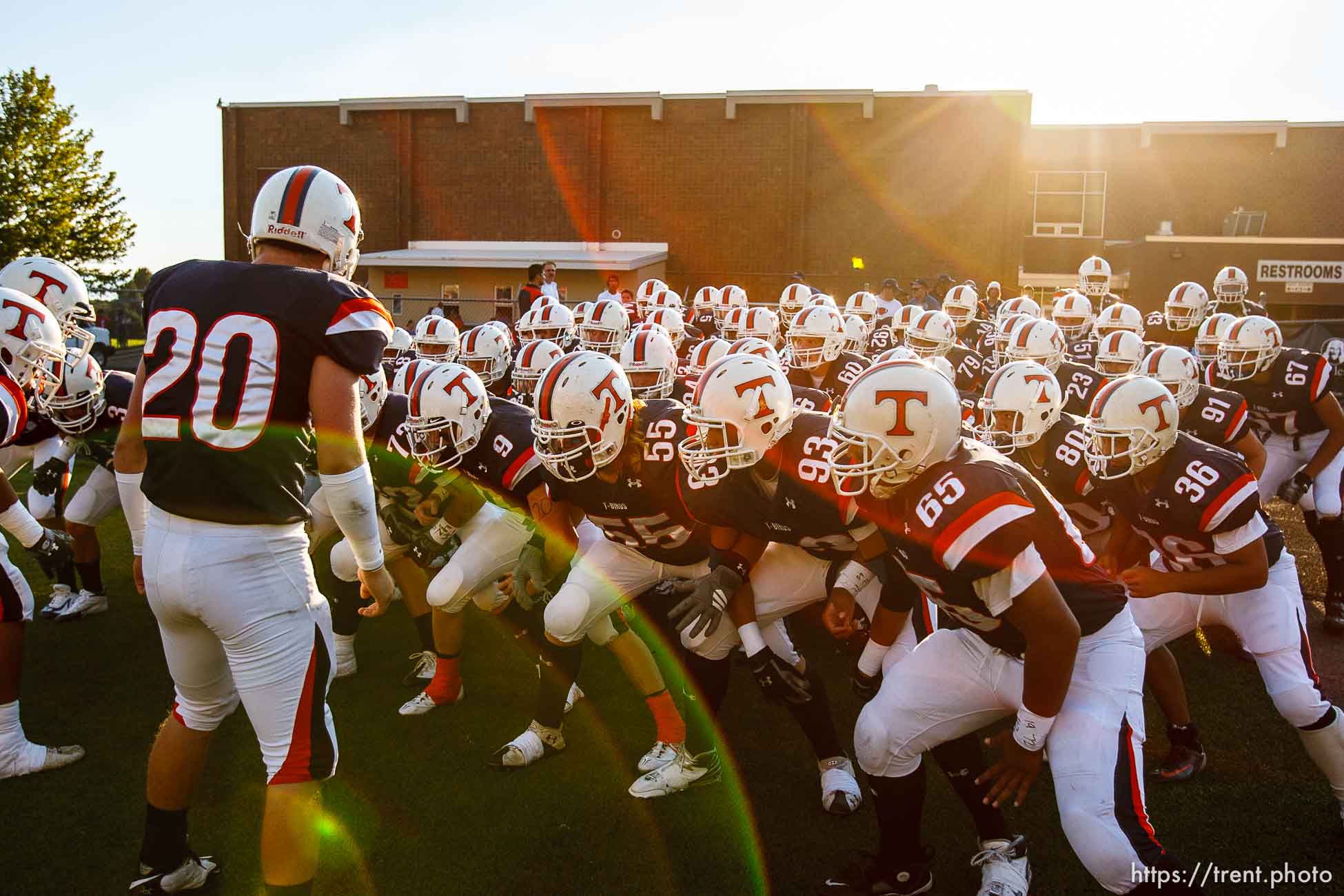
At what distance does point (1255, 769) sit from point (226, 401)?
14.8 feet

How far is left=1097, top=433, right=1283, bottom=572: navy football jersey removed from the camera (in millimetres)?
3799

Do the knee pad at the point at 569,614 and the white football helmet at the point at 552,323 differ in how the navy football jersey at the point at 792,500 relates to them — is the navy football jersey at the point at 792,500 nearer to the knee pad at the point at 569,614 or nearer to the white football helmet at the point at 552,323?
the knee pad at the point at 569,614

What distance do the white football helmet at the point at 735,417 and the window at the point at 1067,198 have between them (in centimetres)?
2334

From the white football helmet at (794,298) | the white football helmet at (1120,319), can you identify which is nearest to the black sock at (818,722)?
the white football helmet at (1120,319)

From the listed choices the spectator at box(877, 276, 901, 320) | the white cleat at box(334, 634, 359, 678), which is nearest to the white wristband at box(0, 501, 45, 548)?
the white cleat at box(334, 634, 359, 678)

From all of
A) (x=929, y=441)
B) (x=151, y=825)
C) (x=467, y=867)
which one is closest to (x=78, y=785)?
(x=151, y=825)

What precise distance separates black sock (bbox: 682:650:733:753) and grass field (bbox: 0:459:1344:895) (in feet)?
0.78

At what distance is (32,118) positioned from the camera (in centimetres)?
2517

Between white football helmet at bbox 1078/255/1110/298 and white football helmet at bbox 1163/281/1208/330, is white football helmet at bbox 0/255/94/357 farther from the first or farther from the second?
white football helmet at bbox 1078/255/1110/298

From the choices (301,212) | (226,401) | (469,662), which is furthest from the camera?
(469,662)

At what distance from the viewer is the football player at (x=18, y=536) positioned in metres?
4.23

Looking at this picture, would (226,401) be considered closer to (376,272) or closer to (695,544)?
Result: (695,544)

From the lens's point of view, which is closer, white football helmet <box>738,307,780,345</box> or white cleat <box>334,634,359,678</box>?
white cleat <box>334,634,359,678</box>

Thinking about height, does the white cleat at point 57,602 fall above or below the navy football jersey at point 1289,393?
below
